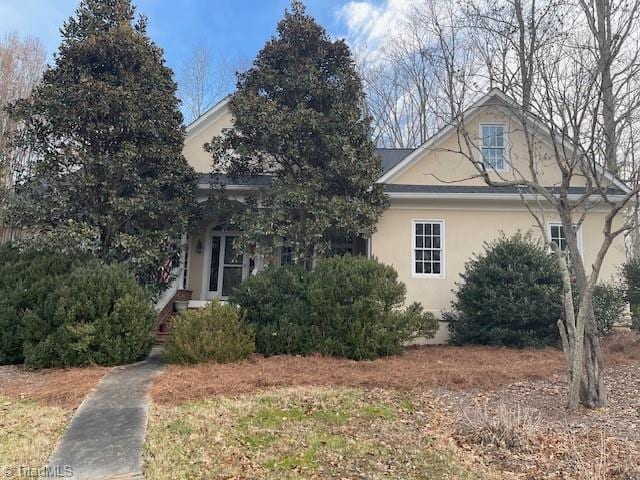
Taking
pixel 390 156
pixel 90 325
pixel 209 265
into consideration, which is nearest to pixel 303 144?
pixel 209 265

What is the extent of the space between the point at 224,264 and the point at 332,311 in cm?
610

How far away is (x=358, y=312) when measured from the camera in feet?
28.1

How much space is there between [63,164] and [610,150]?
10290 mm

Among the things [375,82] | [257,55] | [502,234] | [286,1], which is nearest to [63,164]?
[257,55]

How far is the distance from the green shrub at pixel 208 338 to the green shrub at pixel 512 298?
525cm

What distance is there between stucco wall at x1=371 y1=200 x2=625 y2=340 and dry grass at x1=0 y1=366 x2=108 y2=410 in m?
7.37

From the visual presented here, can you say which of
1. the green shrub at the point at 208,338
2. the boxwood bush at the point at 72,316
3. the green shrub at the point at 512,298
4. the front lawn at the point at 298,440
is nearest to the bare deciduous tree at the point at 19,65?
the boxwood bush at the point at 72,316

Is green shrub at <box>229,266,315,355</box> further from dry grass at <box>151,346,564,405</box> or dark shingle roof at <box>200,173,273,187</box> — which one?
dark shingle roof at <box>200,173,273,187</box>

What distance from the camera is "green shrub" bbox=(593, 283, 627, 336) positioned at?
34.9ft

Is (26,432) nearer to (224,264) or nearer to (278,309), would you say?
(278,309)

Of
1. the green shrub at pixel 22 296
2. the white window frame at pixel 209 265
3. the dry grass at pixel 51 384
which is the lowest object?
the dry grass at pixel 51 384

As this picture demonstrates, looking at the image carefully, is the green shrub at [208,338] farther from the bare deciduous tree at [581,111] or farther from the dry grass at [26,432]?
the bare deciduous tree at [581,111]

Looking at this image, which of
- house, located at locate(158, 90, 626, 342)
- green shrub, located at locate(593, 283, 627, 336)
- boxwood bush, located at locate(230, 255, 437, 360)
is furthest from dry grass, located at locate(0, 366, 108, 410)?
green shrub, located at locate(593, 283, 627, 336)

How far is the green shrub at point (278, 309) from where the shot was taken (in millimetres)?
8742
